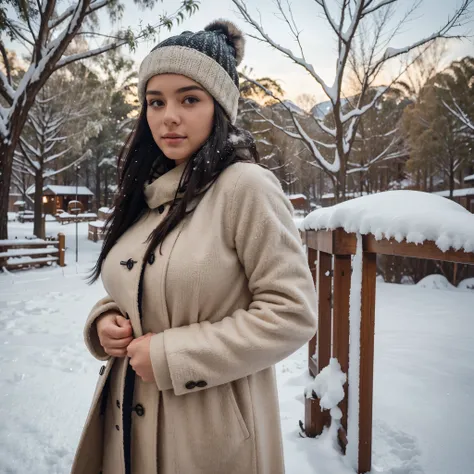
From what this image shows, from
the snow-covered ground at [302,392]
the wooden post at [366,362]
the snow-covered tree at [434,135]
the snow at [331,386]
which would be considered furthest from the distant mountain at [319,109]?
the snow at [331,386]

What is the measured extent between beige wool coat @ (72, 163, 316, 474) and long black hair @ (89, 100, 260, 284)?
4 cm

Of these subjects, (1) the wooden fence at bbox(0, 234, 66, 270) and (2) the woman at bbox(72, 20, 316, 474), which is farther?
(1) the wooden fence at bbox(0, 234, 66, 270)

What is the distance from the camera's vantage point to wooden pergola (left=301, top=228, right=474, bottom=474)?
6.29ft

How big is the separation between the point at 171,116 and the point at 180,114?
0.04 m

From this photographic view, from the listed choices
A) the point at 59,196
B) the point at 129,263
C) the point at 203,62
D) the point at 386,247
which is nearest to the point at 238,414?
the point at 129,263

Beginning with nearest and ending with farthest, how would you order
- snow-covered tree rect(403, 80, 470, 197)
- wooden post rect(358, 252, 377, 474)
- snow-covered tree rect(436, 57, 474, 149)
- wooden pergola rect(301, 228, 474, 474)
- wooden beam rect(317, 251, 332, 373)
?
wooden pergola rect(301, 228, 474, 474) → wooden post rect(358, 252, 377, 474) → wooden beam rect(317, 251, 332, 373) → snow-covered tree rect(436, 57, 474, 149) → snow-covered tree rect(403, 80, 470, 197)

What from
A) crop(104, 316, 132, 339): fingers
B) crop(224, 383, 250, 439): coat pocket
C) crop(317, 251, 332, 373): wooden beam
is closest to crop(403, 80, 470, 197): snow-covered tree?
crop(317, 251, 332, 373): wooden beam

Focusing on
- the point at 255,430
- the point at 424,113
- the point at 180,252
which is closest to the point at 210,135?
the point at 180,252

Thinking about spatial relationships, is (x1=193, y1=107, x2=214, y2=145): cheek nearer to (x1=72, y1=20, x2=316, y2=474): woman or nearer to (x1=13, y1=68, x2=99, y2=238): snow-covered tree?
(x1=72, y1=20, x2=316, y2=474): woman

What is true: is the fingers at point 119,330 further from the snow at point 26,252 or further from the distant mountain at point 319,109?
the snow at point 26,252

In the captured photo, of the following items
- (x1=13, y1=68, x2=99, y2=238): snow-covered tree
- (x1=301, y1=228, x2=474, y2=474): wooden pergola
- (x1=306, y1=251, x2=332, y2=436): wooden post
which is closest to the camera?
(x1=301, y1=228, x2=474, y2=474): wooden pergola

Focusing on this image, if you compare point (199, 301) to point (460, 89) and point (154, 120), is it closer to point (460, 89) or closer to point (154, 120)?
point (154, 120)

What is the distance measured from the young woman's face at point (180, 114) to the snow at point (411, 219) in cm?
112

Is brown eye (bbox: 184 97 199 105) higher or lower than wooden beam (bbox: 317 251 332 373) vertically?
higher
